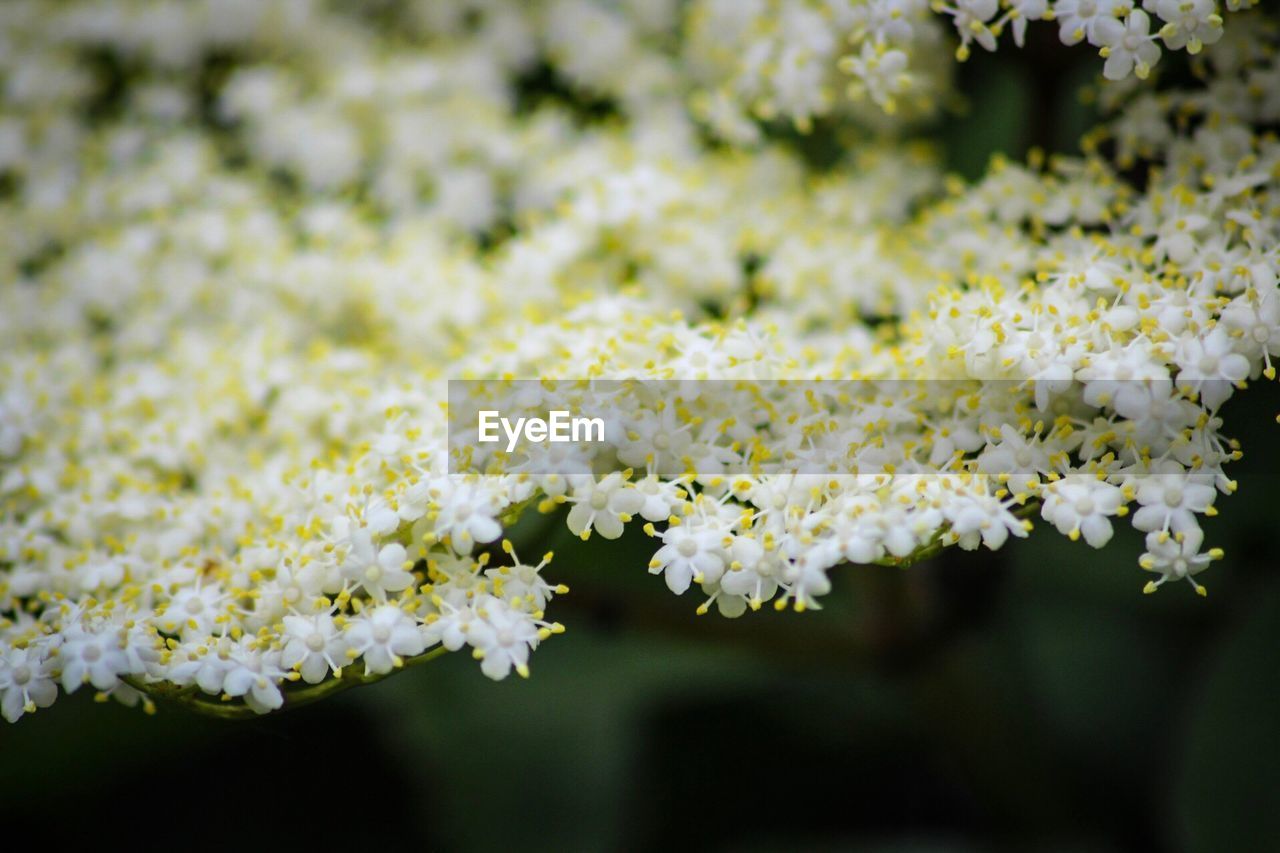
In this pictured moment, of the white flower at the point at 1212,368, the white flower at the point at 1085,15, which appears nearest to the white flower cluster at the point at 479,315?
the white flower at the point at 1212,368

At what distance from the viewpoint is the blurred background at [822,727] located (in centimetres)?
81

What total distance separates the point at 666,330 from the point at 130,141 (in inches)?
24.3

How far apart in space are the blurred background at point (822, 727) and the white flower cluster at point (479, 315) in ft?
0.42

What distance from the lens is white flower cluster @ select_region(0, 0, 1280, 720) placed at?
55cm

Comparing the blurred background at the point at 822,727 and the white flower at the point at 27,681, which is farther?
the blurred background at the point at 822,727

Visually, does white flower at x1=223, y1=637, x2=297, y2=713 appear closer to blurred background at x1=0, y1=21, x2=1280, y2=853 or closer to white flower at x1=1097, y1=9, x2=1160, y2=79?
blurred background at x1=0, y1=21, x2=1280, y2=853

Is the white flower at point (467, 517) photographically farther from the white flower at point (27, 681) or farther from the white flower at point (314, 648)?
the white flower at point (27, 681)

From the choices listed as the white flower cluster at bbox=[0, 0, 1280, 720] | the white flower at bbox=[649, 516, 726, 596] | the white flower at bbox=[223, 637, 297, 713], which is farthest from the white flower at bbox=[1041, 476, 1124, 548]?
the white flower at bbox=[223, 637, 297, 713]

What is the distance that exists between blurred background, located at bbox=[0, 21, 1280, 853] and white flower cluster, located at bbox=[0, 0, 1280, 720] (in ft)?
0.42

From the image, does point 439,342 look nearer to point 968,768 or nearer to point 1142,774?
point 968,768

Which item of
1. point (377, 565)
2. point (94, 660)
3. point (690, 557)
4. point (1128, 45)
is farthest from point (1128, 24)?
point (94, 660)

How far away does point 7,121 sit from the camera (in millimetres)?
997

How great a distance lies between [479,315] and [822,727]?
1.71ft

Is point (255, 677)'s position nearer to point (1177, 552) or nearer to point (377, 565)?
point (377, 565)
